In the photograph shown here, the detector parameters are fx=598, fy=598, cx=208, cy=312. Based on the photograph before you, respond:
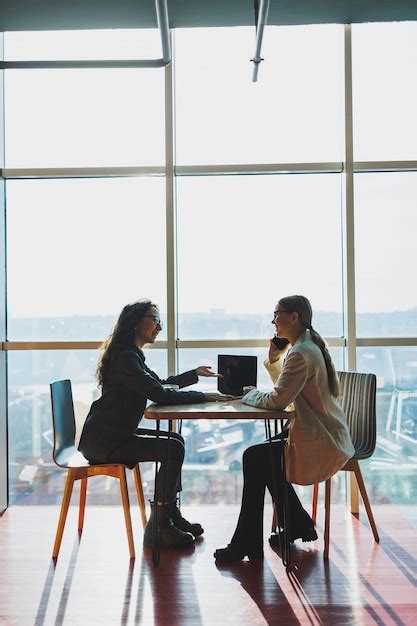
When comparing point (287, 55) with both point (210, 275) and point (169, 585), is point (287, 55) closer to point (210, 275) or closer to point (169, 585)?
point (210, 275)

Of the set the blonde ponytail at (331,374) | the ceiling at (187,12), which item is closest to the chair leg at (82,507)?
the blonde ponytail at (331,374)

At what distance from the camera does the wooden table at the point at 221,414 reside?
2875 millimetres

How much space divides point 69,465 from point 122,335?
2.45ft

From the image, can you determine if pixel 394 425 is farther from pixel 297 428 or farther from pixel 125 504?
pixel 125 504

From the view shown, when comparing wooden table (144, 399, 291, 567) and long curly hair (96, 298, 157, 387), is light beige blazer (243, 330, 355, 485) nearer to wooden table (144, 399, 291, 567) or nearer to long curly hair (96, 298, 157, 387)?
wooden table (144, 399, 291, 567)

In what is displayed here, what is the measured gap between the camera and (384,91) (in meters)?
4.16

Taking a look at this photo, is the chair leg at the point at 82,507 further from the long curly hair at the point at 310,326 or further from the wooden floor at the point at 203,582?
the long curly hair at the point at 310,326

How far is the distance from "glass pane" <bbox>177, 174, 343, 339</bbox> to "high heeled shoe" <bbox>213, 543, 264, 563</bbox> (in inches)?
59.7

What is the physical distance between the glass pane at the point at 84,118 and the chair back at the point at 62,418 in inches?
64.3

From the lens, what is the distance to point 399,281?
13.7ft

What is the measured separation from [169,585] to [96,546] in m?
0.72

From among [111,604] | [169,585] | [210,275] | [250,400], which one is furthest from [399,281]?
[111,604]

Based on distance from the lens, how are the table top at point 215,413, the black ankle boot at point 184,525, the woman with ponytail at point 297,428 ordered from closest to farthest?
1. the table top at point 215,413
2. the woman with ponytail at point 297,428
3. the black ankle boot at point 184,525

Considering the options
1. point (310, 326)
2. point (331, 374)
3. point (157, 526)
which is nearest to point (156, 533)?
point (157, 526)
